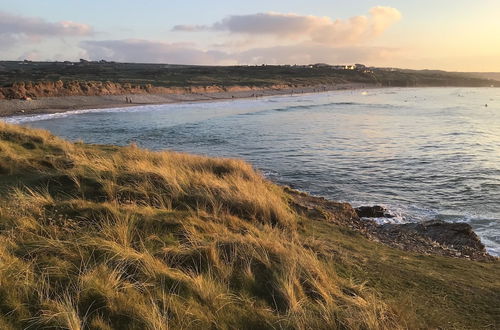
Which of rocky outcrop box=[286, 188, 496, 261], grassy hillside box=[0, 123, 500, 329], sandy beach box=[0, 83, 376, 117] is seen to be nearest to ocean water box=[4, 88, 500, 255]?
rocky outcrop box=[286, 188, 496, 261]

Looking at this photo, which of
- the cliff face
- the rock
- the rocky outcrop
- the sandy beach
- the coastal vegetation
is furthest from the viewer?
the coastal vegetation

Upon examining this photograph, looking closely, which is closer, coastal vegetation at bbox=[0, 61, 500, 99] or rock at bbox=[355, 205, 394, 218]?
rock at bbox=[355, 205, 394, 218]

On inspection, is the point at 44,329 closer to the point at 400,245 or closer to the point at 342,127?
the point at 400,245

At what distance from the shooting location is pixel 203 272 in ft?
16.7

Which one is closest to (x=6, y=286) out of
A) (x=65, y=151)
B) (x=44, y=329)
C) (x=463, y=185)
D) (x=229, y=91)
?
(x=44, y=329)

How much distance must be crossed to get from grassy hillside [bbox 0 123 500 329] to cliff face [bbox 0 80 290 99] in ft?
168

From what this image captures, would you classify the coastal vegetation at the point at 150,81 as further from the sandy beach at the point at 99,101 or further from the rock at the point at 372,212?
the rock at the point at 372,212

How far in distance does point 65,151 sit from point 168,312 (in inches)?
422

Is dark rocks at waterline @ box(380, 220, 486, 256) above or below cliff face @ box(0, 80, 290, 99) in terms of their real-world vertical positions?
below

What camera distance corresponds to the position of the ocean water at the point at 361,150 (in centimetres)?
1535

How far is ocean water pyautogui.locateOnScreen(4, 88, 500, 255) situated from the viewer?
1535cm

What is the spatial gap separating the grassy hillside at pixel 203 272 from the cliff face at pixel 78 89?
168ft

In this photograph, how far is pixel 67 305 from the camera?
3857mm

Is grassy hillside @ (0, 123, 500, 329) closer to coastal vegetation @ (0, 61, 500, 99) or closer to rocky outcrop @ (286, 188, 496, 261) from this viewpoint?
rocky outcrop @ (286, 188, 496, 261)
